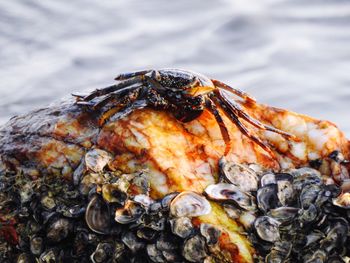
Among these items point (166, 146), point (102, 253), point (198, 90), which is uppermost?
point (198, 90)

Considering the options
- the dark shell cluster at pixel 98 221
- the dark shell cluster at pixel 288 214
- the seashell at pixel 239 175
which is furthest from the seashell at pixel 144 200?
the seashell at pixel 239 175

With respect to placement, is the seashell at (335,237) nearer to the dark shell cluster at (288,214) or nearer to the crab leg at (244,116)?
the dark shell cluster at (288,214)

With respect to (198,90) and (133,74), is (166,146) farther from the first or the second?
(133,74)

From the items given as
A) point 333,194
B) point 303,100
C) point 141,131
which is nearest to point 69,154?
point 141,131

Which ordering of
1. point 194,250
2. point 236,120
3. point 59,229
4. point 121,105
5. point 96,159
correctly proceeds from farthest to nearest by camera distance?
point 236,120
point 121,105
point 96,159
point 59,229
point 194,250

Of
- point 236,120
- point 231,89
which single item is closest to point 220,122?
point 236,120

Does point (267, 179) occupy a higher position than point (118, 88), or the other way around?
point (118, 88)

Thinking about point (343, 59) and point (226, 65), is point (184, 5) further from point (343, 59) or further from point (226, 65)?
point (343, 59)
